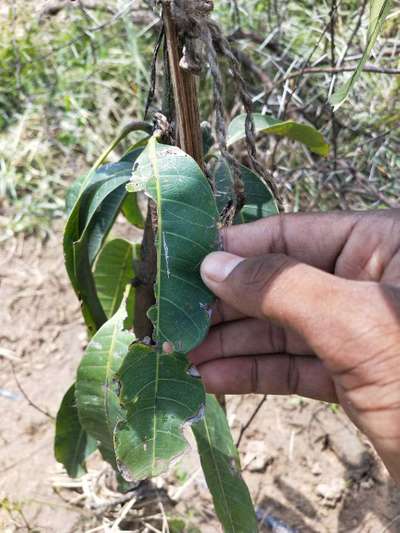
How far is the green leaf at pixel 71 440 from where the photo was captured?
4.49 feet

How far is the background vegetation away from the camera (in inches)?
84.2

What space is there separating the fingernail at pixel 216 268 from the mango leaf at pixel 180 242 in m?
0.02

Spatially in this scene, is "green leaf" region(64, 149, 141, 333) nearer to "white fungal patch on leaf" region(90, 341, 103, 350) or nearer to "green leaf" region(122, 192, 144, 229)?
"white fungal patch on leaf" region(90, 341, 103, 350)

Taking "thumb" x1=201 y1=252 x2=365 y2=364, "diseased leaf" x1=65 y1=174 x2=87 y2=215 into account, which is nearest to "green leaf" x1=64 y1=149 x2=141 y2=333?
"diseased leaf" x1=65 y1=174 x2=87 y2=215

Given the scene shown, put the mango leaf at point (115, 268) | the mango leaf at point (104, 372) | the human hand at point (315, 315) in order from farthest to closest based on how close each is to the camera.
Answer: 1. the mango leaf at point (115, 268)
2. the mango leaf at point (104, 372)
3. the human hand at point (315, 315)

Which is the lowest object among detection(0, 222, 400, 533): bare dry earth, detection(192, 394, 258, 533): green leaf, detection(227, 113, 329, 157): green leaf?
detection(0, 222, 400, 533): bare dry earth

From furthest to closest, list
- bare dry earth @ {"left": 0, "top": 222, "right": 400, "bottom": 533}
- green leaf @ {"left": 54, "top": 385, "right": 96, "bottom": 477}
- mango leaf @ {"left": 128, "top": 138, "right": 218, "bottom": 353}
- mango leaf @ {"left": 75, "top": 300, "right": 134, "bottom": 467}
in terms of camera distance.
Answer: bare dry earth @ {"left": 0, "top": 222, "right": 400, "bottom": 533}, green leaf @ {"left": 54, "top": 385, "right": 96, "bottom": 477}, mango leaf @ {"left": 75, "top": 300, "right": 134, "bottom": 467}, mango leaf @ {"left": 128, "top": 138, "right": 218, "bottom": 353}

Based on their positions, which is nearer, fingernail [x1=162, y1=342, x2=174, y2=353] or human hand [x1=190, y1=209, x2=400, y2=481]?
human hand [x1=190, y1=209, x2=400, y2=481]

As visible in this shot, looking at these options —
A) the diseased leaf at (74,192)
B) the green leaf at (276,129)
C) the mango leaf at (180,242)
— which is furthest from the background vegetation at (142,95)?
the mango leaf at (180,242)

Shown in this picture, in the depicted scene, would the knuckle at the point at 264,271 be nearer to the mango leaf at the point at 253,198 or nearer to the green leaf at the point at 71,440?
the mango leaf at the point at 253,198

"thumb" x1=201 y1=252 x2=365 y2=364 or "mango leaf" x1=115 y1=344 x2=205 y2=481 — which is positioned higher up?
"thumb" x1=201 y1=252 x2=365 y2=364

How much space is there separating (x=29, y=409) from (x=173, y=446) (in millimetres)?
1080

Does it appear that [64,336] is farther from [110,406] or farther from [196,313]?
[196,313]

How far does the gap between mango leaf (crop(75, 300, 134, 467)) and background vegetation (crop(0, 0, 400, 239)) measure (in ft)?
3.42
